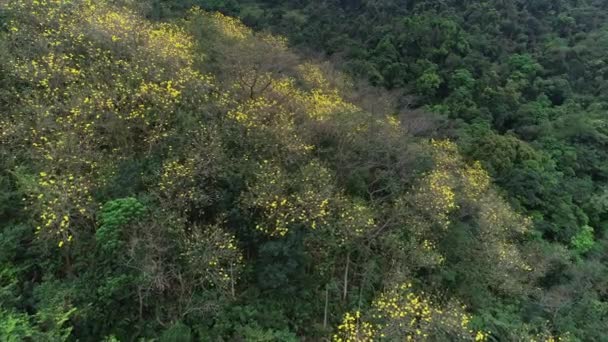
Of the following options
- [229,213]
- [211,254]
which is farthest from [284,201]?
[211,254]

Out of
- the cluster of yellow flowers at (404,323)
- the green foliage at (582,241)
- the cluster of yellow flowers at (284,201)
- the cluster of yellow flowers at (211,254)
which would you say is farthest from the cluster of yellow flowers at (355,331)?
the green foliage at (582,241)

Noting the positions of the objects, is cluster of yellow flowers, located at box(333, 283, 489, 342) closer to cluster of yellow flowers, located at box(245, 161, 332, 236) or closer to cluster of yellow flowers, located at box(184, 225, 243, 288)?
cluster of yellow flowers, located at box(245, 161, 332, 236)

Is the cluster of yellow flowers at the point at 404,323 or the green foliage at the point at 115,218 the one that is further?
the cluster of yellow flowers at the point at 404,323

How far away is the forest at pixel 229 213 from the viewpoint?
9141 mm

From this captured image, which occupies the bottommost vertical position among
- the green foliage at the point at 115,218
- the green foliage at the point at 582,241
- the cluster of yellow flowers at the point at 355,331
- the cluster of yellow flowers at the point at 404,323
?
the green foliage at the point at 582,241

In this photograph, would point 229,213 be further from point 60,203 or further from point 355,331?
point 355,331

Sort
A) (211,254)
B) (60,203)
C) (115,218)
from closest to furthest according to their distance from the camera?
(60,203) → (115,218) → (211,254)

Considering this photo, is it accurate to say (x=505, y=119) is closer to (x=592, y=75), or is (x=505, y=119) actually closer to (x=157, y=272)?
(x=592, y=75)

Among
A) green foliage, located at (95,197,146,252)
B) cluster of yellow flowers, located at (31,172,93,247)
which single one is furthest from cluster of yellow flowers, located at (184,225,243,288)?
cluster of yellow flowers, located at (31,172,93,247)

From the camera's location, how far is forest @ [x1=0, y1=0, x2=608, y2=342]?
9141 mm

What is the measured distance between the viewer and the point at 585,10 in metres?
40.0

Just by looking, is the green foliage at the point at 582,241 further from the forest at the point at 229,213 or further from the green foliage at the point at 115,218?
the green foliage at the point at 115,218

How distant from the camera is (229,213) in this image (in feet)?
34.5

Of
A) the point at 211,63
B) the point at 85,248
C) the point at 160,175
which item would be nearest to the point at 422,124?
the point at 211,63
